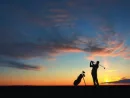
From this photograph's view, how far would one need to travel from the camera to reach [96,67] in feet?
75.9
